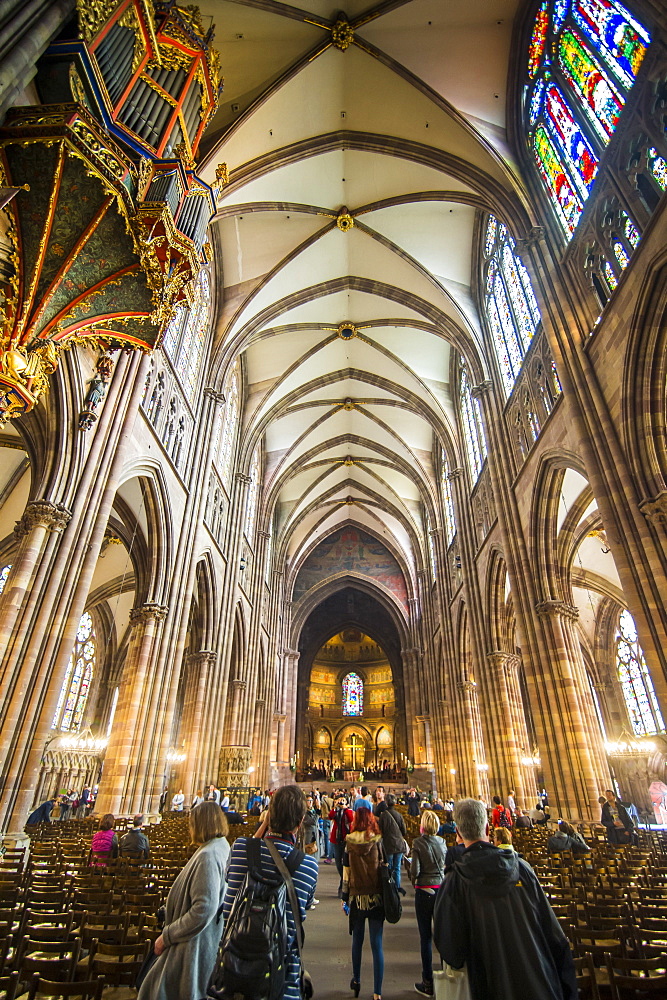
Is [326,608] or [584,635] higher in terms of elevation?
[326,608]

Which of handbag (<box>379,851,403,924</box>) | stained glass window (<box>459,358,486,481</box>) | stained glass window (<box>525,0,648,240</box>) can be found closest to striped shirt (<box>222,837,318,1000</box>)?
handbag (<box>379,851,403,924</box>)

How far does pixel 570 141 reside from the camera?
12266mm

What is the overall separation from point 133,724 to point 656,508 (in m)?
11.7

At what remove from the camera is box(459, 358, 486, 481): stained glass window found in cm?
2027

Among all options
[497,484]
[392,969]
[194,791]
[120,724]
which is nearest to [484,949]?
[392,969]

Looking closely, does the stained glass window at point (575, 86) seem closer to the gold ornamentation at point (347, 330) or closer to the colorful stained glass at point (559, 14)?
the colorful stained glass at point (559, 14)

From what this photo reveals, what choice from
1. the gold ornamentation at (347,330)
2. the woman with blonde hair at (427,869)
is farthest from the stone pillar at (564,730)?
the gold ornamentation at (347,330)

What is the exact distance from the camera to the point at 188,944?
2.56 meters

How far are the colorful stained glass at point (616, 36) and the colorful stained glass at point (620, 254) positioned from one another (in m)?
2.65

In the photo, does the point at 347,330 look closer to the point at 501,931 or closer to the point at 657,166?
the point at 657,166

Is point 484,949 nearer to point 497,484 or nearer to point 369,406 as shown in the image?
point 497,484

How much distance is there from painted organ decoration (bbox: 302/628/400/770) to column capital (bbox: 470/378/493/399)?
33.2 meters

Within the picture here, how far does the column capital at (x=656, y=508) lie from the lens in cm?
890

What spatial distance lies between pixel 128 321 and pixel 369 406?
70.0 ft
